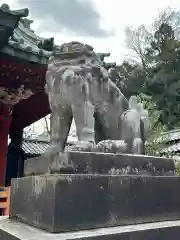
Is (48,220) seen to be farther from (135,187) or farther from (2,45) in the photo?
(2,45)

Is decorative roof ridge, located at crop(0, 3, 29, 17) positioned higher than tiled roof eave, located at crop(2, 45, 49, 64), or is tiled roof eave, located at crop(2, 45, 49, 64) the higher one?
decorative roof ridge, located at crop(0, 3, 29, 17)

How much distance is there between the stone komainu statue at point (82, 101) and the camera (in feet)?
7.29

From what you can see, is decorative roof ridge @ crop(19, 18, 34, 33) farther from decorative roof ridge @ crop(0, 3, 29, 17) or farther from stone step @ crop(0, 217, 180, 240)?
stone step @ crop(0, 217, 180, 240)

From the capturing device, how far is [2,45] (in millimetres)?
3934

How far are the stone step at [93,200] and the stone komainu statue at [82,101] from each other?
11.4 inches

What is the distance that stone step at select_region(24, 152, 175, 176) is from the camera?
1.98 metres

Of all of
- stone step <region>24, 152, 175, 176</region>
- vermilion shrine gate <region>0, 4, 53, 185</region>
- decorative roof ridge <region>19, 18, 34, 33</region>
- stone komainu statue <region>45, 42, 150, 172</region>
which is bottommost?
stone step <region>24, 152, 175, 176</region>

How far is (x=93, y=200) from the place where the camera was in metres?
1.88

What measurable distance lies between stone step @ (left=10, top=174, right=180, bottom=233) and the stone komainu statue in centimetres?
29

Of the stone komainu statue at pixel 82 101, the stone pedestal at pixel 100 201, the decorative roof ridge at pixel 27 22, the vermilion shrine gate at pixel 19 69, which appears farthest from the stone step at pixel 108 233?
the decorative roof ridge at pixel 27 22

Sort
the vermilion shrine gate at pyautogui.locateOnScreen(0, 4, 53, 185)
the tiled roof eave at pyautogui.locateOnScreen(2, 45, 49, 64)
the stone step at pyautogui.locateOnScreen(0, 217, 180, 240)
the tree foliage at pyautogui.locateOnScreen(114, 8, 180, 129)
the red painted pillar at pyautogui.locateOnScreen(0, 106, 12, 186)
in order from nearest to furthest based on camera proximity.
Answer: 1. the stone step at pyautogui.locateOnScreen(0, 217, 180, 240)
2. the vermilion shrine gate at pyautogui.locateOnScreen(0, 4, 53, 185)
3. the tiled roof eave at pyautogui.locateOnScreen(2, 45, 49, 64)
4. the red painted pillar at pyautogui.locateOnScreen(0, 106, 12, 186)
5. the tree foliage at pyautogui.locateOnScreen(114, 8, 180, 129)

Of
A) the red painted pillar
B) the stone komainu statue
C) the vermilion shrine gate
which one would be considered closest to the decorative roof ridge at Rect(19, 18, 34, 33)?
the vermilion shrine gate

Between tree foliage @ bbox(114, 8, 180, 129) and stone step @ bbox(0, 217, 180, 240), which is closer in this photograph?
stone step @ bbox(0, 217, 180, 240)

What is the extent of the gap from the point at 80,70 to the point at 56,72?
0.18 m
